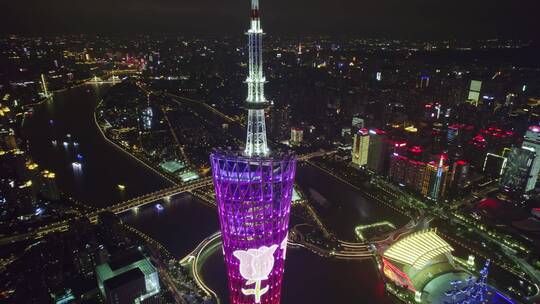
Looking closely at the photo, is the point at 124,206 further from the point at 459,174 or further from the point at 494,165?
the point at 494,165

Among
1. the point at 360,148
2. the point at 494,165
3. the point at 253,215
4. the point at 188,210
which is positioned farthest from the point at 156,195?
the point at 494,165

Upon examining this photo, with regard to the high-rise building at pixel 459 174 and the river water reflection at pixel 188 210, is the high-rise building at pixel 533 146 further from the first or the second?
the river water reflection at pixel 188 210

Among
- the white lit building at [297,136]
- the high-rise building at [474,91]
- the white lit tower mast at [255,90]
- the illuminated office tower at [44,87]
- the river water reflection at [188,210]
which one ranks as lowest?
the river water reflection at [188,210]

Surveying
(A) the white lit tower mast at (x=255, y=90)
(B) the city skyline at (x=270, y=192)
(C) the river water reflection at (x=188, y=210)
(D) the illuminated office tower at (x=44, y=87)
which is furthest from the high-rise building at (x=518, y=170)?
(D) the illuminated office tower at (x=44, y=87)

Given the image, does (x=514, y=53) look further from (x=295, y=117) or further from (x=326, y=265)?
(x=326, y=265)

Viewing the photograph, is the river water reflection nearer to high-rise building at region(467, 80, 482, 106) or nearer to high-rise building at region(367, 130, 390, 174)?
high-rise building at region(367, 130, 390, 174)

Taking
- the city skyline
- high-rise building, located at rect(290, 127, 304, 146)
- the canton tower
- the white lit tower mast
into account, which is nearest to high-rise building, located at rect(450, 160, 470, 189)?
the city skyline
